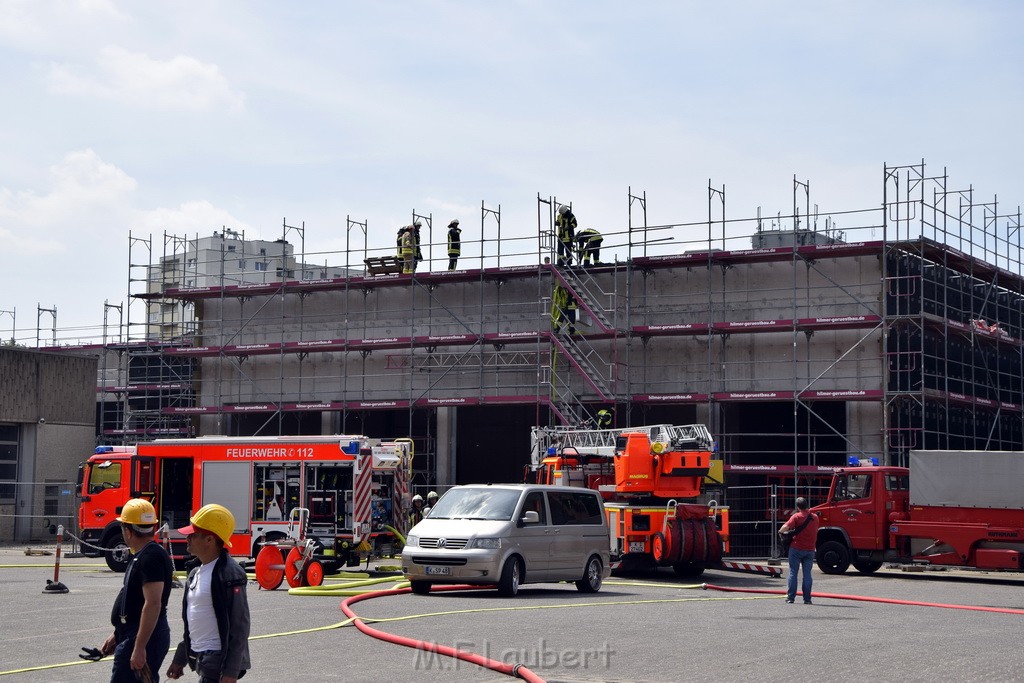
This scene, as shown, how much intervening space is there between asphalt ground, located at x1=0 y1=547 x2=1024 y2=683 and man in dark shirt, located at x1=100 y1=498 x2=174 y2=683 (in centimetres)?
337

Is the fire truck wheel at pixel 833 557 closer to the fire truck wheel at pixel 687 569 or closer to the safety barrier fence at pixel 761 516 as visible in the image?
the fire truck wheel at pixel 687 569

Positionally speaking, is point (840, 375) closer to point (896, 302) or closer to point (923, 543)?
point (896, 302)

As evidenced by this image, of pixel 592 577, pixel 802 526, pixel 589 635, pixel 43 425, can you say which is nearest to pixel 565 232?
pixel 43 425

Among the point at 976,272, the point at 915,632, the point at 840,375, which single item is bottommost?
the point at 915,632

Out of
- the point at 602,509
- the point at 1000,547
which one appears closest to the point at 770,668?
the point at 602,509

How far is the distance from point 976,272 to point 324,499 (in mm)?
21227

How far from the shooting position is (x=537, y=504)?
20141 mm

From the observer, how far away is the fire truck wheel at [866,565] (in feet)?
90.7

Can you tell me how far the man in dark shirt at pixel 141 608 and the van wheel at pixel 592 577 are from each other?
13.4 metres

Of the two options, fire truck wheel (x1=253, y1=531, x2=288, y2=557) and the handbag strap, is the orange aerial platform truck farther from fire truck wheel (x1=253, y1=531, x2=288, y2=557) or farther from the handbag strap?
fire truck wheel (x1=253, y1=531, x2=288, y2=557)

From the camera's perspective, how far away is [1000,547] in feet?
83.9

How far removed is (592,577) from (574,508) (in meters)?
1.13

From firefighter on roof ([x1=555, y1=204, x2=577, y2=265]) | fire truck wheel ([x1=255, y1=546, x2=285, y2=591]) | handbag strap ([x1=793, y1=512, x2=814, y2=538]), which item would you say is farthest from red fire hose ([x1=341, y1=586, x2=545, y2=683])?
firefighter on roof ([x1=555, y1=204, x2=577, y2=265])

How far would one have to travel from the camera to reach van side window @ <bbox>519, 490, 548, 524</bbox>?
786 inches
